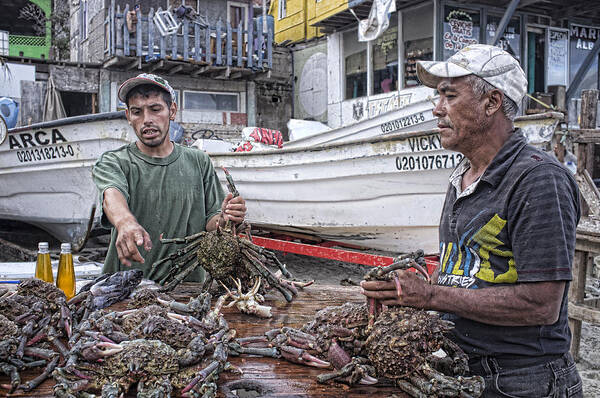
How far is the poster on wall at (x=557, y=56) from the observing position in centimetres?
1216

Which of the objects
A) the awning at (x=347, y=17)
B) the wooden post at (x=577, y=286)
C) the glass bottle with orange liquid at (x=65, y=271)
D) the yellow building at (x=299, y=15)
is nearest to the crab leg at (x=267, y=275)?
the glass bottle with orange liquid at (x=65, y=271)

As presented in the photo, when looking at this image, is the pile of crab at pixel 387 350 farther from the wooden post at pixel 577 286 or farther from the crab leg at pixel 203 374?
the wooden post at pixel 577 286

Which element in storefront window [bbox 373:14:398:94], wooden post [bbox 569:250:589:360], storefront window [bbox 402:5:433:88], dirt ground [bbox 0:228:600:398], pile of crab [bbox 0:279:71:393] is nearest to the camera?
pile of crab [bbox 0:279:71:393]

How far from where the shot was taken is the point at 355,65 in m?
13.5

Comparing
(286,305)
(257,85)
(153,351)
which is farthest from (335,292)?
(257,85)

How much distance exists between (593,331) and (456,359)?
5545 mm

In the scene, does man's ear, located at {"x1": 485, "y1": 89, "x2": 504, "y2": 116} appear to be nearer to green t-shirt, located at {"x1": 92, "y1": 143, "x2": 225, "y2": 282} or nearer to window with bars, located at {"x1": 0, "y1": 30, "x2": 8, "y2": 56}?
green t-shirt, located at {"x1": 92, "y1": 143, "x2": 225, "y2": 282}

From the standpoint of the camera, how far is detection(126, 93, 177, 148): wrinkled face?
3.05 metres

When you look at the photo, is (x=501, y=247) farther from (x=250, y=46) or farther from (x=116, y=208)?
(x=250, y=46)

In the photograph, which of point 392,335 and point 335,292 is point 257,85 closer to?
point 335,292

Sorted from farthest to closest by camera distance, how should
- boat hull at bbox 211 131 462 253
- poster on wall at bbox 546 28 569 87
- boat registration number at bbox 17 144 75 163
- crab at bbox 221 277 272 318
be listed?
poster on wall at bbox 546 28 569 87, boat registration number at bbox 17 144 75 163, boat hull at bbox 211 131 462 253, crab at bbox 221 277 272 318

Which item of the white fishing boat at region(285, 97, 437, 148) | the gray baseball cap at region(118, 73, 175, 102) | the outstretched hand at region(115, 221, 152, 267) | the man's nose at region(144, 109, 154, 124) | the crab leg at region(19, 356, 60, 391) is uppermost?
the white fishing boat at region(285, 97, 437, 148)

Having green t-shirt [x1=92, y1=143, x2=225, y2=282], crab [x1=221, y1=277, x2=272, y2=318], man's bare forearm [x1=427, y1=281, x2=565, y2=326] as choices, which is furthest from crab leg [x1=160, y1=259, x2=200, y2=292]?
man's bare forearm [x1=427, y1=281, x2=565, y2=326]

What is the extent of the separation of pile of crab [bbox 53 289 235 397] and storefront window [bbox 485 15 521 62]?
1103 cm
